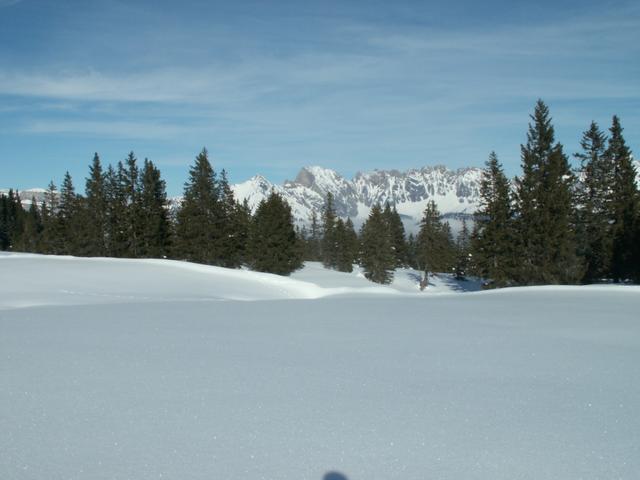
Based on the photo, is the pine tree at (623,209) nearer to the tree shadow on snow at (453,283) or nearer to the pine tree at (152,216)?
the tree shadow on snow at (453,283)

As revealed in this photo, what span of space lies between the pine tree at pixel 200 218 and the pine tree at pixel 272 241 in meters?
3.69

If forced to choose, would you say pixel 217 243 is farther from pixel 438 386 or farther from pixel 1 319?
pixel 438 386

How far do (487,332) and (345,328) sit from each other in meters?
2.25

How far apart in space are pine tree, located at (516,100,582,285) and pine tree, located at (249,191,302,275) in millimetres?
18048

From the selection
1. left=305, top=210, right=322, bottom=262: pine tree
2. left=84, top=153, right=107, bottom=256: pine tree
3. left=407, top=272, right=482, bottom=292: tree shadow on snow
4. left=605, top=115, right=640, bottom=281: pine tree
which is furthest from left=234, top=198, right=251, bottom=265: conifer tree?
left=305, top=210, right=322, bottom=262: pine tree

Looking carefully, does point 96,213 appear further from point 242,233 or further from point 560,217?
point 560,217

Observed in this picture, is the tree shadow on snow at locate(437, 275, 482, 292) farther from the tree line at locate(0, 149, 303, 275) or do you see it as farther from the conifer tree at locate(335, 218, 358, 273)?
the tree line at locate(0, 149, 303, 275)

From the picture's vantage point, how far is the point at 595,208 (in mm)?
32188

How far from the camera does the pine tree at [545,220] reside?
26.1 metres

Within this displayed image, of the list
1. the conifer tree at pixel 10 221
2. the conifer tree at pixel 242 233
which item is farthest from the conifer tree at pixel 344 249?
the conifer tree at pixel 10 221

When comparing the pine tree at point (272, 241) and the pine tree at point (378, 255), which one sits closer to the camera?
the pine tree at point (272, 241)

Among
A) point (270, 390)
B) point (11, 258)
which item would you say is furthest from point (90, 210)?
point (270, 390)

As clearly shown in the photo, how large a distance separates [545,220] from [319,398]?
83.8 ft

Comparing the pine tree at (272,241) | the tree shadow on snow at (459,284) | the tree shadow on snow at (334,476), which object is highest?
the pine tree at (272,241)
